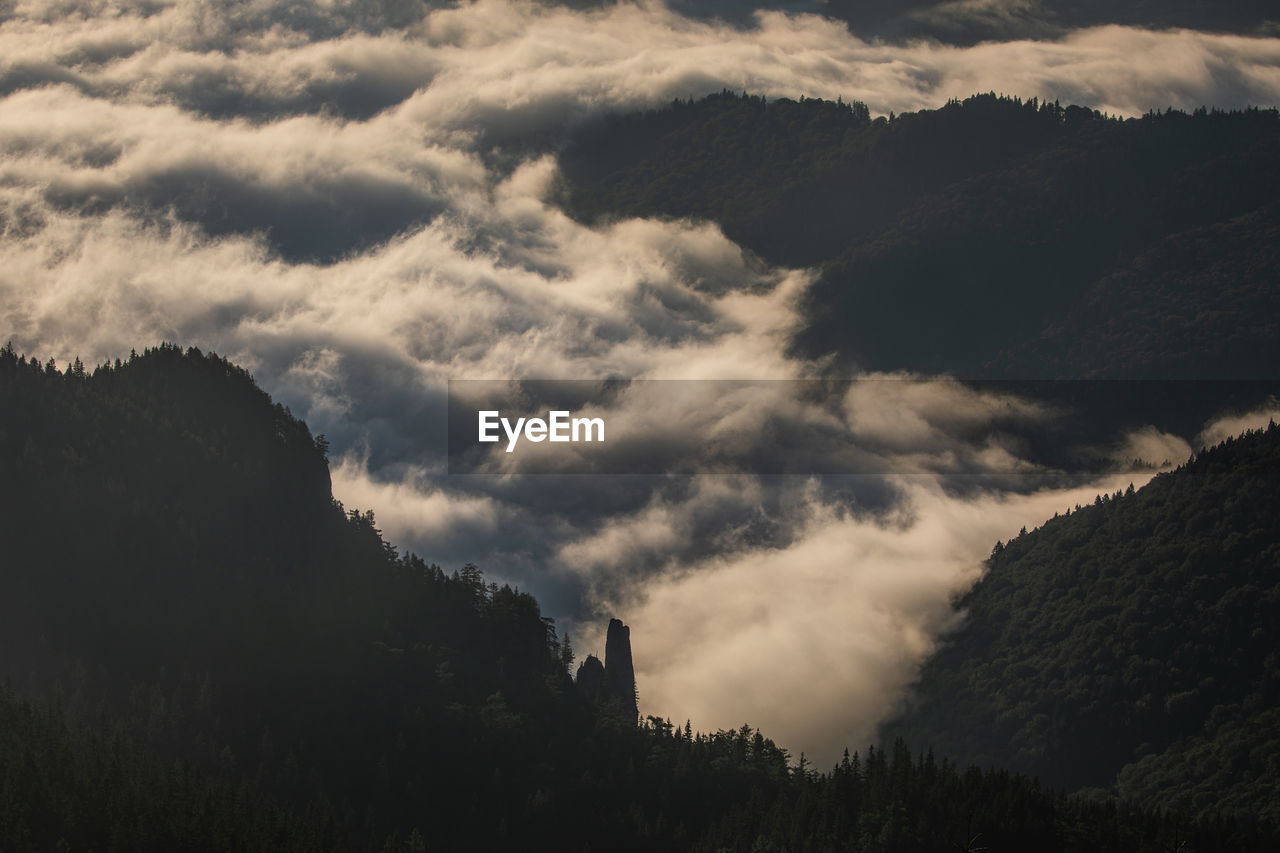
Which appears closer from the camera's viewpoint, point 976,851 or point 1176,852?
point 976,851
